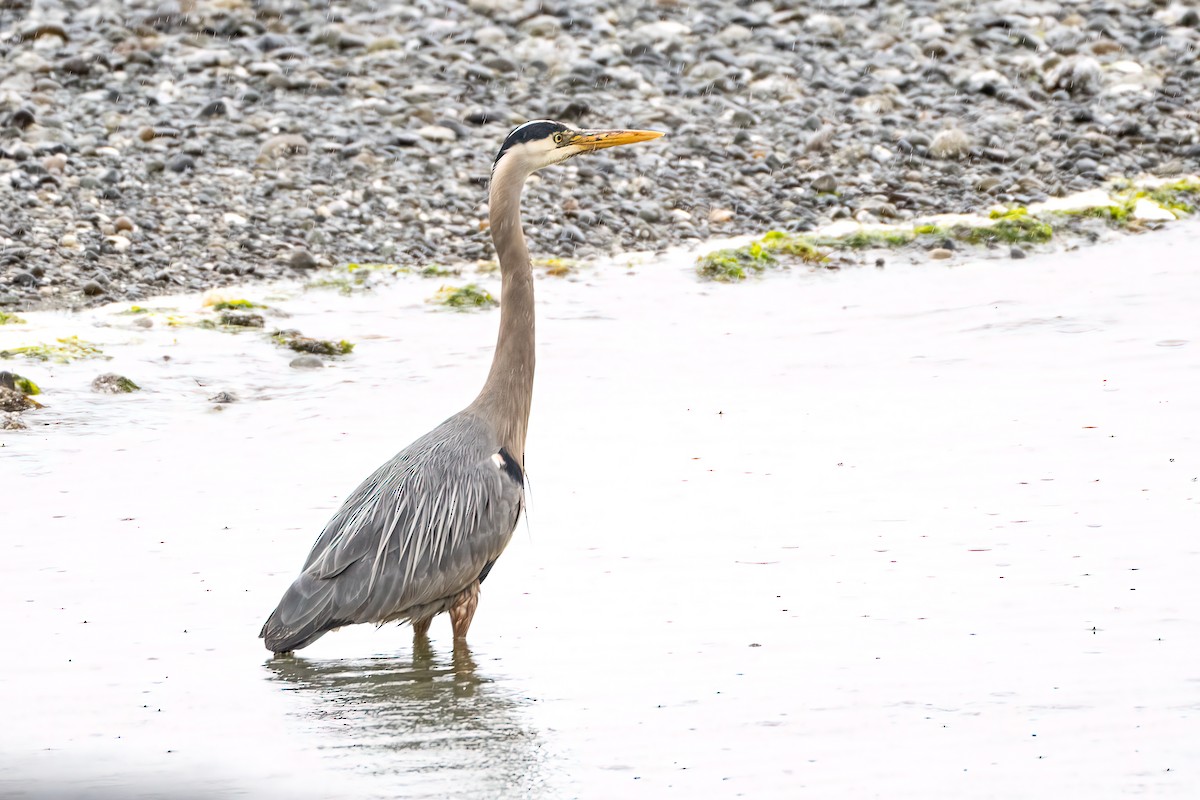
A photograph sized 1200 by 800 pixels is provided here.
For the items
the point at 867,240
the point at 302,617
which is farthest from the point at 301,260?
the point at 302,617

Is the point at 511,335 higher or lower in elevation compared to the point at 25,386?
higher

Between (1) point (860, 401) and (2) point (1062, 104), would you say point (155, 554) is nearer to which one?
(1) point (860, 401)

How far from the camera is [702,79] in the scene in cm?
1709

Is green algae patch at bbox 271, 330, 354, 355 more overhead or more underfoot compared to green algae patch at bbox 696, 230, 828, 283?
more overhead

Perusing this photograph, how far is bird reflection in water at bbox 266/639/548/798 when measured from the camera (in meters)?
5.53

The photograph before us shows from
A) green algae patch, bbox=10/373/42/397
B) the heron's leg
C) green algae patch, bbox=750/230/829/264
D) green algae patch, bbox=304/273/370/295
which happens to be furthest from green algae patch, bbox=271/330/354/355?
the heron's leg

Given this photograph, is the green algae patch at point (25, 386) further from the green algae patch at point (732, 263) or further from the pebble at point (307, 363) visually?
the green algae patch at point (732, 263)

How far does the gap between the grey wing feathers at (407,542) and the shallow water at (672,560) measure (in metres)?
0.25

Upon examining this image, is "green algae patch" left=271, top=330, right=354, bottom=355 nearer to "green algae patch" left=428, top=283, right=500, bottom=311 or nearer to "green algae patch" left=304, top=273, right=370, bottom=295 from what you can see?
"green algae patch" left=428, top=283, right=500, bottom=311

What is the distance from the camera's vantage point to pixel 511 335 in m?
7.71

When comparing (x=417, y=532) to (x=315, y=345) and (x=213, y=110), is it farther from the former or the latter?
(x=213, y=110)

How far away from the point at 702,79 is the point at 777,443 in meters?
8.57

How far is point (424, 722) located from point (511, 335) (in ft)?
7.33

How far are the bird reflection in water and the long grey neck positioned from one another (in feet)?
3.90
